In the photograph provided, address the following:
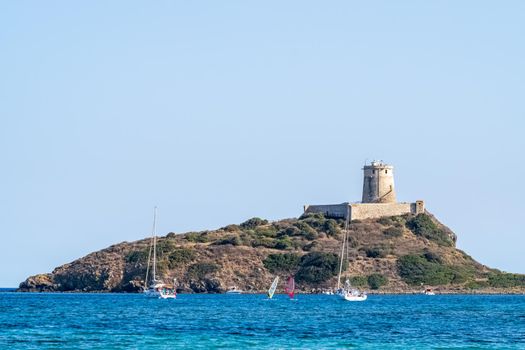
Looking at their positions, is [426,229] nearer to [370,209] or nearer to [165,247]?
[370,209]

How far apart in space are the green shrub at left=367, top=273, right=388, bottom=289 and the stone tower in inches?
725

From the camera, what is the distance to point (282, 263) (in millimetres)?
136125

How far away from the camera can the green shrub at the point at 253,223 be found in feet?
509

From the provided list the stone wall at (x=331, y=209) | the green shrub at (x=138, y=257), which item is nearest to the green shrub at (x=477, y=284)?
the stone wall at (x=331, y=209)

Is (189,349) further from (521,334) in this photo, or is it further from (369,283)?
(369,283)

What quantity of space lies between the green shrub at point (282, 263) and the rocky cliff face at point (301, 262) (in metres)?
0.12

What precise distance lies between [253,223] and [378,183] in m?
18.6

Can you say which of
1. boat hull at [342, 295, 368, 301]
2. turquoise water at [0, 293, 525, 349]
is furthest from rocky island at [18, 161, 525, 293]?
turquoise water at [0, 293, 525, 349]

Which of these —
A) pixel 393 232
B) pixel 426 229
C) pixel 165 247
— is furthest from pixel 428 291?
pixel 165 247

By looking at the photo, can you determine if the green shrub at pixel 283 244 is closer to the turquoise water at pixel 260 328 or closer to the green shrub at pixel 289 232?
the green shrub at pixel 289 232

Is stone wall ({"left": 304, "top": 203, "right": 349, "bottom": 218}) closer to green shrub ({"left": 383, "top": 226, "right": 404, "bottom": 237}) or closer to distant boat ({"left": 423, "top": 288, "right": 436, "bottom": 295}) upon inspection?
green shrub ({"left": 383, "top": 226, "right": 404, "bottom": 237})

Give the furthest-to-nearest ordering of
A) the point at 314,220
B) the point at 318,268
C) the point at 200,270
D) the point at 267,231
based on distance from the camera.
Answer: the point at 267,231 < the point at 314,220 < the point at 200,270 < the point at 318,268

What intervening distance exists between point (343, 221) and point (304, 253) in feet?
36.6

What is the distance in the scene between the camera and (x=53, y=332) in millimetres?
57250
